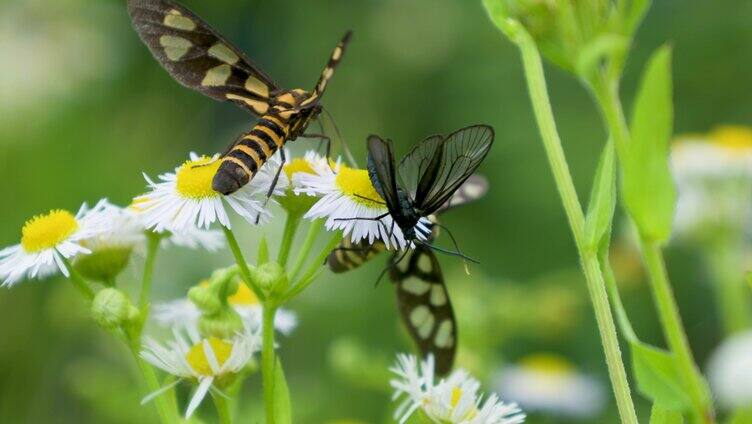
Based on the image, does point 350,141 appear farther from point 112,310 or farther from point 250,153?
point 112,310

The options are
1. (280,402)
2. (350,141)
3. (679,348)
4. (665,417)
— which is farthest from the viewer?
(350,141)

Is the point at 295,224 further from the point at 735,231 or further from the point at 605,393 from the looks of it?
the point at 735,231

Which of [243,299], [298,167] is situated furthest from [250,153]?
[243,299]

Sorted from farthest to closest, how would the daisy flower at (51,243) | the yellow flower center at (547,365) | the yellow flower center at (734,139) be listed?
1. the yellow flower center at (734,139)
2. the yellow flower center at (547,365)
3. the daisy flower at (51,243)

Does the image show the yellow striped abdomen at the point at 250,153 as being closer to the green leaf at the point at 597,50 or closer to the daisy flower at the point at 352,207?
the daisy flower at the point at 352,207

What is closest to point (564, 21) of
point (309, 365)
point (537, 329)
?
point (537, 329)

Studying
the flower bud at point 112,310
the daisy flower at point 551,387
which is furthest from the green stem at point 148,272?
the daisy flower at point 551,387
